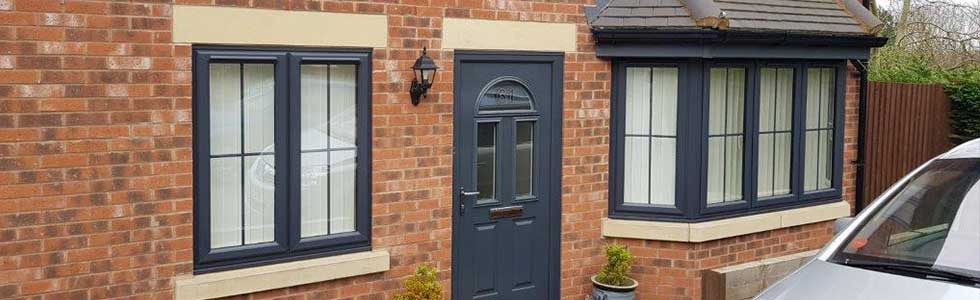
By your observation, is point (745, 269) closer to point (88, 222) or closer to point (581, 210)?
point (581, 210)

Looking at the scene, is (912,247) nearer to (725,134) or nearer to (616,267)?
(616,267)

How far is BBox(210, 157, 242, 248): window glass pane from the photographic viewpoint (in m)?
6.80

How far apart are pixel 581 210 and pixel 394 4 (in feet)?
8.12

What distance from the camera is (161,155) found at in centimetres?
642

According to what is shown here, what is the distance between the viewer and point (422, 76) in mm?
7500

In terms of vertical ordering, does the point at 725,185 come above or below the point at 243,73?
below

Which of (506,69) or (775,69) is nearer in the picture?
(506,69)

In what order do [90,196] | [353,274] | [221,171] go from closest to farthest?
[90,196] → [221,171] → [353,274]

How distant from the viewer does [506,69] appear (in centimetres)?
822

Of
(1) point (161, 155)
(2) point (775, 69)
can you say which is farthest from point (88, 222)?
(2) point (775, 69)

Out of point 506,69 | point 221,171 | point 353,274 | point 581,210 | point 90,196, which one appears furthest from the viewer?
point 581,210

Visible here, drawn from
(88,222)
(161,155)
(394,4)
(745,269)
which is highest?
(394,4)

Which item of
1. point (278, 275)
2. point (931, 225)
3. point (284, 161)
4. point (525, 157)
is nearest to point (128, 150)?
point (284, 161)

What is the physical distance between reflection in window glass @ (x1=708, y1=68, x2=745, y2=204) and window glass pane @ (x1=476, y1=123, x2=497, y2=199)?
201cm
